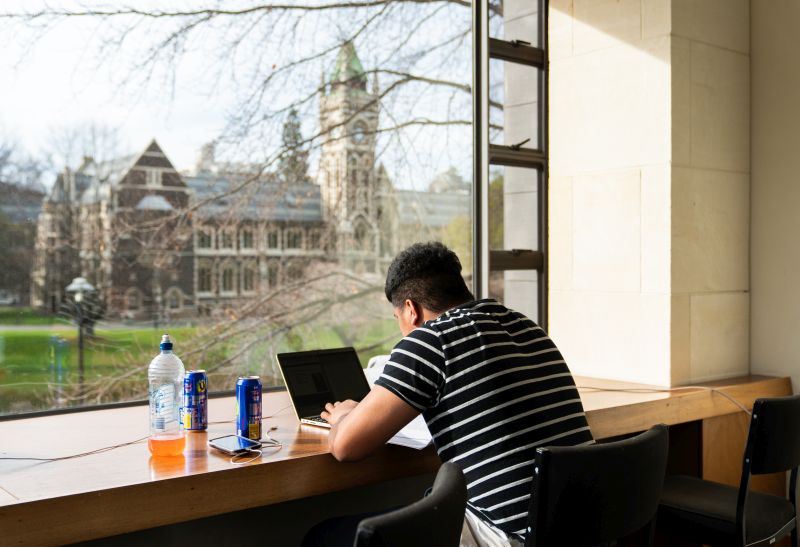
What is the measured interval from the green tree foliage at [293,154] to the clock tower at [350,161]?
155 millimetres

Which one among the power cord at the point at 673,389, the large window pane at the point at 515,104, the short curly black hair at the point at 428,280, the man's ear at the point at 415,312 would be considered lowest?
the power cord at the point at 673,389

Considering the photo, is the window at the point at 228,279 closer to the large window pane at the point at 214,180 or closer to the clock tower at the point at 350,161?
the large window pane at the point at 214,180

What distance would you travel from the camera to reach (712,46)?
2988 millimetres

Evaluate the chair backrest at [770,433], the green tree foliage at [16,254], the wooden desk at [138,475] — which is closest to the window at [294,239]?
the green tree foliage at [16,254]

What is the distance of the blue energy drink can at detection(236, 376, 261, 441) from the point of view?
Result: 6.02 ft

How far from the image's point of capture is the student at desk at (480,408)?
1642 mm

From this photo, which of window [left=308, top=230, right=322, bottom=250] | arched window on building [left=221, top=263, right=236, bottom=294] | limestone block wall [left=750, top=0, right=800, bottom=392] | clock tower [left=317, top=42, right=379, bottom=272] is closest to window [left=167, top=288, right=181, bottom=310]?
arched window on building [left=221, top=263, right=236, bottom=294]

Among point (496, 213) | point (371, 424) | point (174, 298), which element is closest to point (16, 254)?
point (174, 298)

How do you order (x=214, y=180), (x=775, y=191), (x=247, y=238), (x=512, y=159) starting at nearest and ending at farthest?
(x=775, y=191) < (x=512, y=159) < (x=214, y=180) < (x=247, y=238)

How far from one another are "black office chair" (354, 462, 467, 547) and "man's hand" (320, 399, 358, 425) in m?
0.66

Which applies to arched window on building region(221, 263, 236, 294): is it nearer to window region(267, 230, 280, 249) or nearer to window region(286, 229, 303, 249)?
window region(267, 230, 280, 249)

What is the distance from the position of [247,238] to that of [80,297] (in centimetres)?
133

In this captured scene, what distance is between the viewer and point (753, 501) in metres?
2.31

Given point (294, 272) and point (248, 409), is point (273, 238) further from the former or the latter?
point (248, 409)
